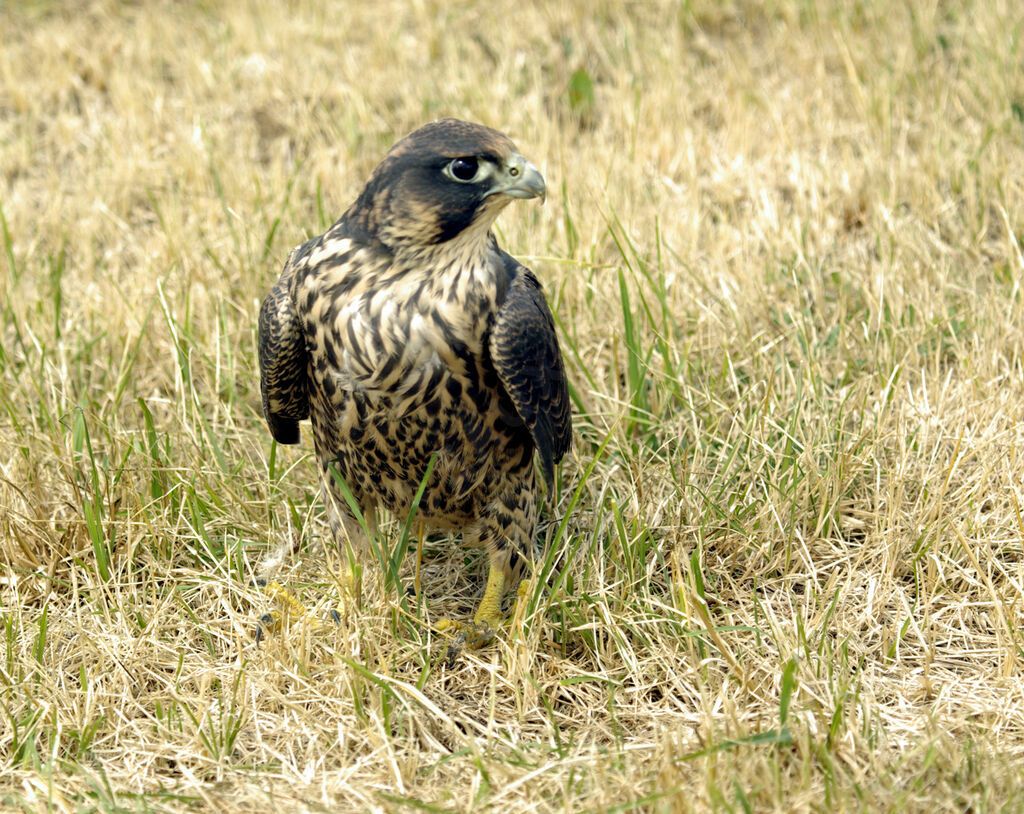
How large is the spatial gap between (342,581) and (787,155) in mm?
3153

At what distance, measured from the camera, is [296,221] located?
4523 mm

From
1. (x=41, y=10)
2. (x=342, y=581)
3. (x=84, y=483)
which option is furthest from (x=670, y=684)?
(x=41, y=10)

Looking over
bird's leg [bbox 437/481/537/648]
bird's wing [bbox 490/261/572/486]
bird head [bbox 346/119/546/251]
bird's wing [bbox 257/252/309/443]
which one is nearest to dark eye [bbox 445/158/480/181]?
bird head [bbox 346/119/546/251]

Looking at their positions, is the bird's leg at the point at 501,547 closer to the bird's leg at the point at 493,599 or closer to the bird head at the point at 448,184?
the bird's leg at the point at 493,599

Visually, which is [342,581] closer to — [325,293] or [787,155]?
[325,293]

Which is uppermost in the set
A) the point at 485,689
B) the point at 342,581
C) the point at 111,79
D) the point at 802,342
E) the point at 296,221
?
the point at 111,79

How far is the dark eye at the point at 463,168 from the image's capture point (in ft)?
8.63

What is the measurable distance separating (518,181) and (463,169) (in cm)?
13

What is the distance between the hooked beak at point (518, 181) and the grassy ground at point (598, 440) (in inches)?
38.0

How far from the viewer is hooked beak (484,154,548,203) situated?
2639mm

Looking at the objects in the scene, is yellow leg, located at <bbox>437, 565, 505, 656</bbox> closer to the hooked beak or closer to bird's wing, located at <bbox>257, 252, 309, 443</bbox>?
bird's wing, located at <bbox>257, 252, 309, 443</bbox>

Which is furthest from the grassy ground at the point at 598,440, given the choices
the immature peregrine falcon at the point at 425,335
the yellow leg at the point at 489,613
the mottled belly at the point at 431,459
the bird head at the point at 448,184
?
the bird head at the point at 448,184

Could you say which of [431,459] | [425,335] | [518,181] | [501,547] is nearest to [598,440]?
[501,547]

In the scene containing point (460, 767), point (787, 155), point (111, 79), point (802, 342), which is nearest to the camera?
point (460, 767)
